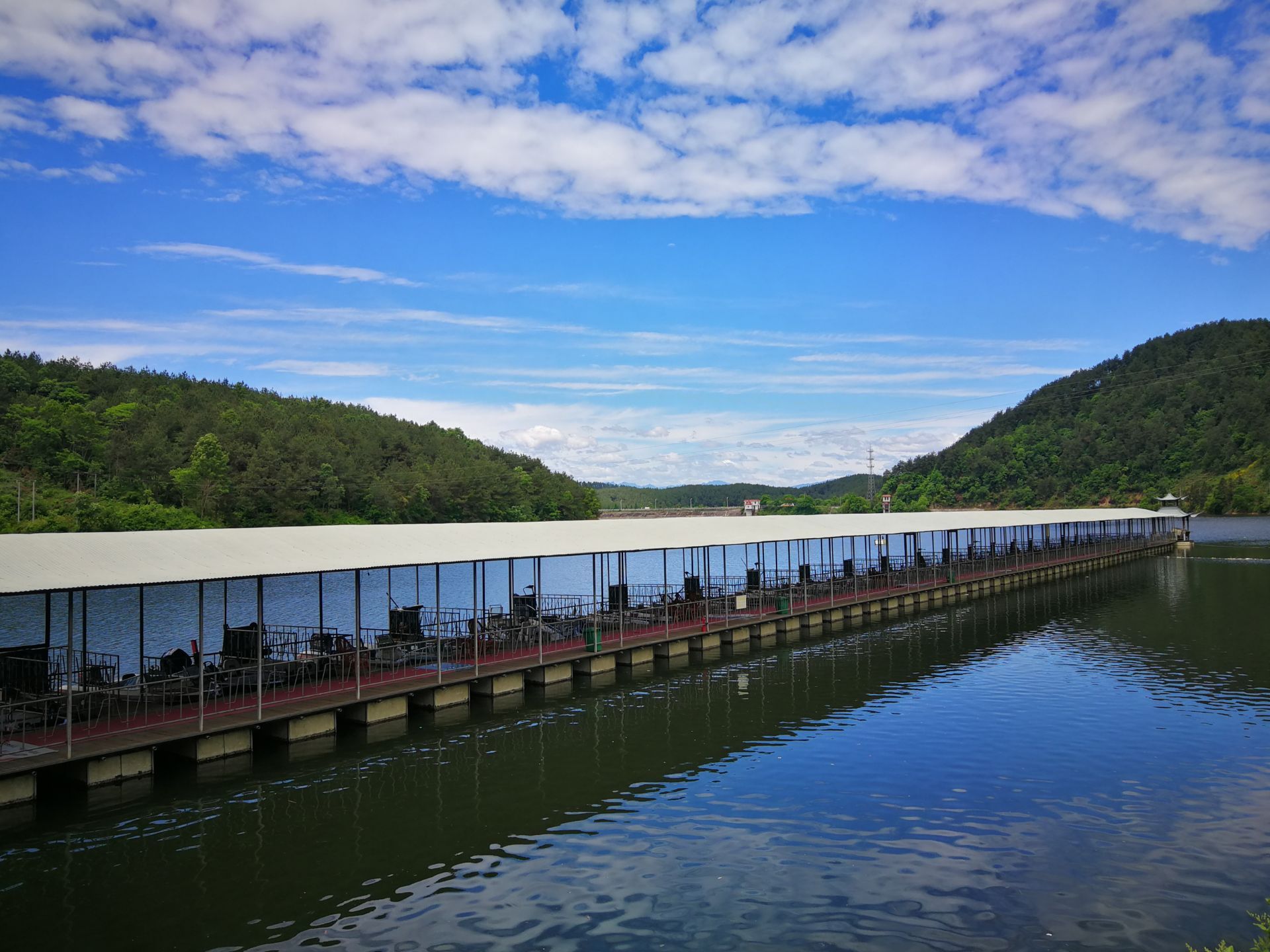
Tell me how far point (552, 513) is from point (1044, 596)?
70.9m

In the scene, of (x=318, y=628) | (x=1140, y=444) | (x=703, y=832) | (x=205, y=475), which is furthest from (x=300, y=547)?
(x=1140, y=444)

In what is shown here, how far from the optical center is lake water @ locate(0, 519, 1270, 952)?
10.3 metres

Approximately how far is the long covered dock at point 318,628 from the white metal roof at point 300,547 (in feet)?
0.20

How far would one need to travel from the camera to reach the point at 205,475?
7438 cm

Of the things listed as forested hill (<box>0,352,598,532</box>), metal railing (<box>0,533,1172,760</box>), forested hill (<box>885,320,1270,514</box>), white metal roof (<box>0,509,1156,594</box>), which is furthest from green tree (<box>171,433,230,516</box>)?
forested hill (<box>885,320,1270,514</box>)

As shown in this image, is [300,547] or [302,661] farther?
[302,661]

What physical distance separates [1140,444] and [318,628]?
15089 centimetres

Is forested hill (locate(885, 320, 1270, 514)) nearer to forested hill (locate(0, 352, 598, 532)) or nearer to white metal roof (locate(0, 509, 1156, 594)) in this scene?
forested hill (locate(0, 352, 598, 532))

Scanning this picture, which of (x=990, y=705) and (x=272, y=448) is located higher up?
(x=272, y=448)

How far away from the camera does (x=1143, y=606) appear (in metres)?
40.4

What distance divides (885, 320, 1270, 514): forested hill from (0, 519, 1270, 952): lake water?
4745 inches

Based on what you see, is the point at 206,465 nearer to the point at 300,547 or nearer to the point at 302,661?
the point at 302,661

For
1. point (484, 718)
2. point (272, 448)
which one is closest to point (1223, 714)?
point (484, 718)

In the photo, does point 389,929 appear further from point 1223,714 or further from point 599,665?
point 1223,714
